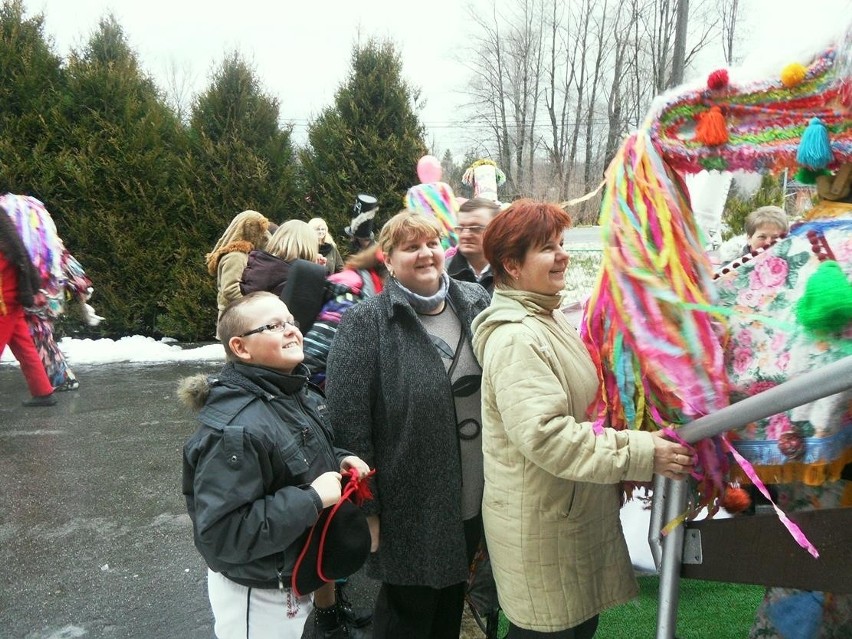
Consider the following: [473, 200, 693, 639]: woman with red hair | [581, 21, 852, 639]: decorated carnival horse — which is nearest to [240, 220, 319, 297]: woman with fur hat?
[473, 200, 693, 639]: woman with red hair

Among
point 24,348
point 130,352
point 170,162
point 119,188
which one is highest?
point 170,162

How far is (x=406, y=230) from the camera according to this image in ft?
7.95

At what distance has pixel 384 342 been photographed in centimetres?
230

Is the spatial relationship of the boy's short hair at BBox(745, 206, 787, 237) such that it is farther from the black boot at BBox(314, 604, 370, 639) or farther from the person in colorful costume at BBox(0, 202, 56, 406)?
the person in colorful costume at BBox(0, 202, 56, 406)

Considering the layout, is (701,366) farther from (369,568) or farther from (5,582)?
(5,582)

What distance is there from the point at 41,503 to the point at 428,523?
321 centimetres

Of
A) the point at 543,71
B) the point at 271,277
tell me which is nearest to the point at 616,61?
the point at 543,71

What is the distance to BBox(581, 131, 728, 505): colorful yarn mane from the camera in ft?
4.80

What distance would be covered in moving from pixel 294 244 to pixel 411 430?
6.06 feet

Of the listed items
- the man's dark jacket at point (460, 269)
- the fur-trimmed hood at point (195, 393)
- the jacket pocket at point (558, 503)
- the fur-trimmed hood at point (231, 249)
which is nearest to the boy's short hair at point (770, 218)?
the man's dark jacket at point (460, 269)

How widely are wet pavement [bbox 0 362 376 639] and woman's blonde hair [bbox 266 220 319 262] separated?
5.43 feet

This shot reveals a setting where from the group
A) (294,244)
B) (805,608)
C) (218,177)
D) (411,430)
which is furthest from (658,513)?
(218,177)

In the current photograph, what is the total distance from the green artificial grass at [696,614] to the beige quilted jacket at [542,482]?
42.7 inches

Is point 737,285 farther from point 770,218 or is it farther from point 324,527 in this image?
point 770,218
